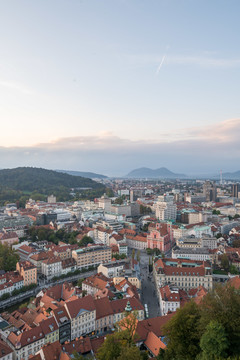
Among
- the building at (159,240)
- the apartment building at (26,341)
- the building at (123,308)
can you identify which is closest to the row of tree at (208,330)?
the building at (123,308)

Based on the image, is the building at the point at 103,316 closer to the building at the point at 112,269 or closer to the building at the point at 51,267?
the building at the point at 112,269

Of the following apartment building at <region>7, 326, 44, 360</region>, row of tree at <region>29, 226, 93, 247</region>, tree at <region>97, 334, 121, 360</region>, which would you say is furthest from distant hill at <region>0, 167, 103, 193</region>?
tree at <region>97, 334, 121, 360</region>

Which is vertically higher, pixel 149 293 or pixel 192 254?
pixel 192 254

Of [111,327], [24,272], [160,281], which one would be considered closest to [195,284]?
[160,281]

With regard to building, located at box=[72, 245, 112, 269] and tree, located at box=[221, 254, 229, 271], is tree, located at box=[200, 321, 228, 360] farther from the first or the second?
building, located at box=[72, 245, 112, 269]

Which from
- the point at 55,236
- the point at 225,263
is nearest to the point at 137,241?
the point at 55,236

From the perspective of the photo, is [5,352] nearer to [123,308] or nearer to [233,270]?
[123,308]
